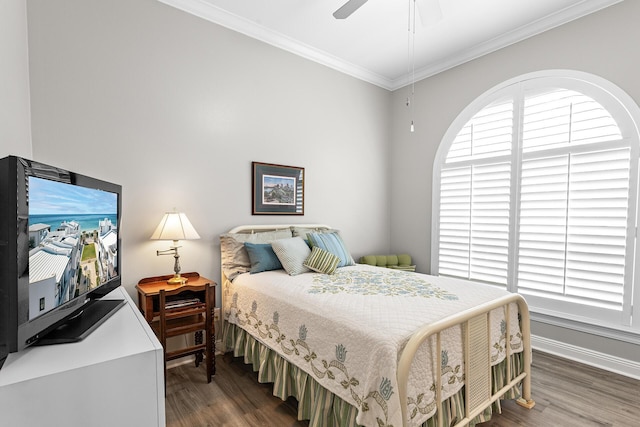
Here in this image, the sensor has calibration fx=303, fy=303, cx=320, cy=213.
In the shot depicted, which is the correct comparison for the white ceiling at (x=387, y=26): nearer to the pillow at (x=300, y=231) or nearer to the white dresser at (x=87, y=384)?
the pillow at (x=300, y=231)

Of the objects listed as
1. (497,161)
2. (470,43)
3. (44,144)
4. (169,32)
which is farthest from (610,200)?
(44,144)

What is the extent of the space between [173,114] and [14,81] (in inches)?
38.9

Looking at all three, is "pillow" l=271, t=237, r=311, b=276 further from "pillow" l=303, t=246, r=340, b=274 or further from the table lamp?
the table lamp

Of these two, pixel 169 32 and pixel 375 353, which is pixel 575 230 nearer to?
pixel 375 353

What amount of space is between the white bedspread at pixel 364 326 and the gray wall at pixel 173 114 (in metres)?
0.81

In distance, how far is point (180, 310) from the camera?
7.13 ft

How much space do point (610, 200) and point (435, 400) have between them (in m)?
2.29

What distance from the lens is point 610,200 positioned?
8.02 feet

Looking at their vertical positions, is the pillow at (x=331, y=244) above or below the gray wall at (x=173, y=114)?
below

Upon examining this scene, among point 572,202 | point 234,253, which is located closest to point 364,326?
point 234,253

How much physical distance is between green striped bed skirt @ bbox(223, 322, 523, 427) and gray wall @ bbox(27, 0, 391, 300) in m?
0.80

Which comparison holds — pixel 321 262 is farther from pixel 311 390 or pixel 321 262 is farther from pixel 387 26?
pixel 387 26

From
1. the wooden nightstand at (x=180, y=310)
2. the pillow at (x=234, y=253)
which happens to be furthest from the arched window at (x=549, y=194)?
the wooden nightstand at (x=180, y=310)

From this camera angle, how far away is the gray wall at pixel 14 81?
1449mm
